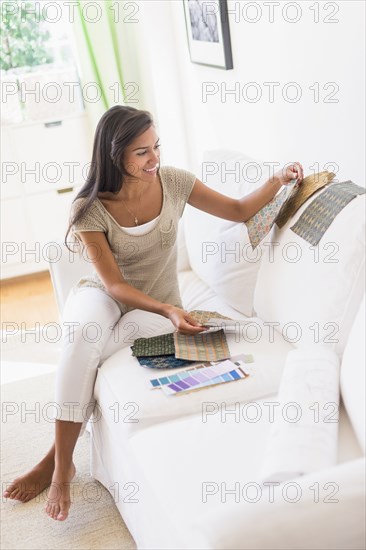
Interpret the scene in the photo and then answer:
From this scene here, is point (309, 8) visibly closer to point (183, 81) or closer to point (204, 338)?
point (204, 338)

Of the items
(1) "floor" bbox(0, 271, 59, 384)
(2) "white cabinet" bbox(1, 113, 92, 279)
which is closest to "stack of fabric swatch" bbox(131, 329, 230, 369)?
(1) "floor" bbox(0, 271, 59, 384)

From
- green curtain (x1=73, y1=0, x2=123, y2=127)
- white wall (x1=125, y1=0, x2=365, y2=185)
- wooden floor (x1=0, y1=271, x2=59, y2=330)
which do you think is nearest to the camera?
white wall (x1=125, y1=0, x2=365, y2=185)

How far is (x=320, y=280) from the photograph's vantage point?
6.21ft

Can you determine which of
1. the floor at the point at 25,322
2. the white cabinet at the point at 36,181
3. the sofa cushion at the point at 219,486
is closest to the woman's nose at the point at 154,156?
the sofa cushion at the point at 219,486

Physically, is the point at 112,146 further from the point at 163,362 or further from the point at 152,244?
the point at 163,362

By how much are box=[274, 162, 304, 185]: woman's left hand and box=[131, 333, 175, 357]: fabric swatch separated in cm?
59

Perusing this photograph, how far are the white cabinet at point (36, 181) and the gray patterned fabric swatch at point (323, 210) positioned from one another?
221 cm

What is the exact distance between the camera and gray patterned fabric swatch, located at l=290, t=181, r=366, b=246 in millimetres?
1923

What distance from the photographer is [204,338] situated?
6.89 ft

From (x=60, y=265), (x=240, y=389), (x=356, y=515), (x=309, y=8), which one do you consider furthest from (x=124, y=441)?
(x=309, y=8)

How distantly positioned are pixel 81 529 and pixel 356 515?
1.08 metres

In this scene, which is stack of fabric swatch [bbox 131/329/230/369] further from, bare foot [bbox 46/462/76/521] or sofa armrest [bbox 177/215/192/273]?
sofa armrest [bbox 177/215/192/273]

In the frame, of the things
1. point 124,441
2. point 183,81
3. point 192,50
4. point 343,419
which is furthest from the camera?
point 183,81

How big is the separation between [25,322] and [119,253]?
1544mm
